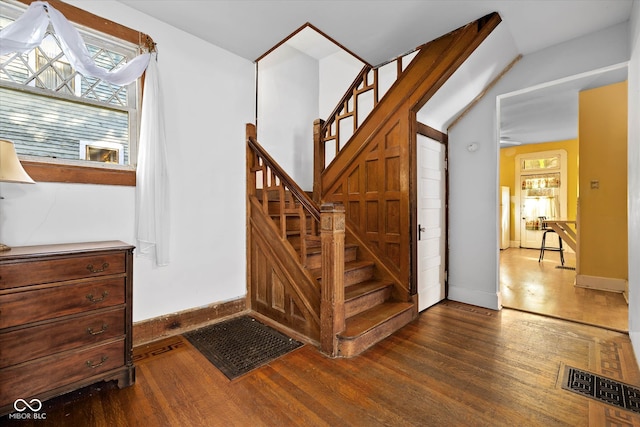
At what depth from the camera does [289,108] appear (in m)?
4.94

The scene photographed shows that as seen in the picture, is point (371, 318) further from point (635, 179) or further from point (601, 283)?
point (601, 283)

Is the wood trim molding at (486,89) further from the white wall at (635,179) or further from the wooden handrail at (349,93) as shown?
the wooden handrail at (349,93)

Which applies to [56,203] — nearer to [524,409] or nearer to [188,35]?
[188,35]

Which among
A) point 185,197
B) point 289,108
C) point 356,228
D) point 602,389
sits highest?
point 289,108

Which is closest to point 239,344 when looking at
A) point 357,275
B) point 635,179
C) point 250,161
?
point 357,275

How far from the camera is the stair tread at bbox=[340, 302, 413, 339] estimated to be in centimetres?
247

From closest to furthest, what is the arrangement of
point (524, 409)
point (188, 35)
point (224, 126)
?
point (524, 409) → point (188, 35) → point (224, 126)

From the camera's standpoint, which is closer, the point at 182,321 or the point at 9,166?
the point at 9,166

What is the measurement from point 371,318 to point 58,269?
2441 mm

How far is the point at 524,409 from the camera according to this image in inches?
68.8

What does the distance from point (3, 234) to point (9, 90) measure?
40.4 inches

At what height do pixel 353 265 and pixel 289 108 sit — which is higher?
pixel 289 108

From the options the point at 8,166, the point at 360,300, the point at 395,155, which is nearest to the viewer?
the point at 8,166

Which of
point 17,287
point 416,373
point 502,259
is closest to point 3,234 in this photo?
point 17,287
